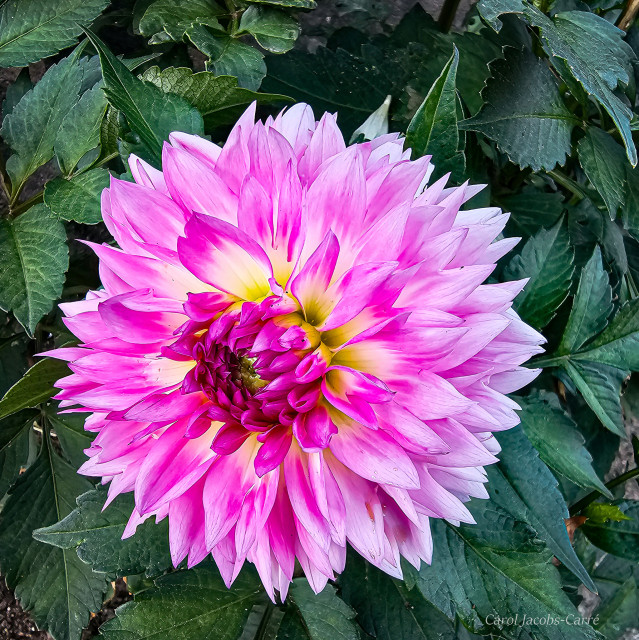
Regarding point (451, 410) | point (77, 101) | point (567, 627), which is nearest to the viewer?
point (451, 410)

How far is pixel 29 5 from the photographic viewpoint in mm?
766

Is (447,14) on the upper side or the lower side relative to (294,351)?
upper

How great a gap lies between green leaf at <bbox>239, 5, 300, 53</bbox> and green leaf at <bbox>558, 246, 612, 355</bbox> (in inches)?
18.0

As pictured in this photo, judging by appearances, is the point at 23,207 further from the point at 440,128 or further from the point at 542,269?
the point at 542,269

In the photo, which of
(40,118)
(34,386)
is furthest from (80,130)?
(34,386)

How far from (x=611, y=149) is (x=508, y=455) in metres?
0.40

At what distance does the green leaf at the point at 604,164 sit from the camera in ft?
2.36

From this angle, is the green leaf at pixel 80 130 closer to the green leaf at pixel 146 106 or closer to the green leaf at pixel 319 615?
the green leaf at pixel 146 106

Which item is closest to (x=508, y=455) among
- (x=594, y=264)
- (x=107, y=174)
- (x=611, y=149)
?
(x=594, y=264)

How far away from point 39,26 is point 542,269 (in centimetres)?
68

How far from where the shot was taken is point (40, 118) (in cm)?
75

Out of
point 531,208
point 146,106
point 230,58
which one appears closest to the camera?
point 146,106

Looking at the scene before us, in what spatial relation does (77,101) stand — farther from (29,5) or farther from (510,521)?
(510,521)

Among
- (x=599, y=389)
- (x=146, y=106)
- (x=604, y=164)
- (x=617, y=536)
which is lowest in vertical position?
(x=617, y=536)
